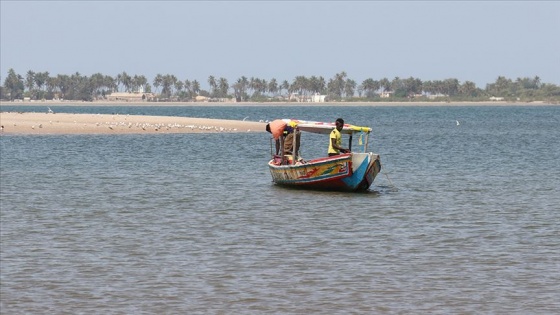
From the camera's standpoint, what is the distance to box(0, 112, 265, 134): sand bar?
73.7 metres

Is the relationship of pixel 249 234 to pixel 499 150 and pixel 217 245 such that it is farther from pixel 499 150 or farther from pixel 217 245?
pixel 499 150

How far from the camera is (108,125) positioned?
78000 millimetres

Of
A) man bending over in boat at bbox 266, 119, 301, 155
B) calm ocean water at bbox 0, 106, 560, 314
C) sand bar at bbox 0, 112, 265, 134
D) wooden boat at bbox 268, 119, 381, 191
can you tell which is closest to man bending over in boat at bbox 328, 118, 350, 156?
wooden boat at bbox 268, 119, 381, 191

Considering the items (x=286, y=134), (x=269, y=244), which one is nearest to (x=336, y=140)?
(x=286, y=134)

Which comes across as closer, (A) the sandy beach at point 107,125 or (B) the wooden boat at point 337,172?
(B) the wooden boat at point 337,172

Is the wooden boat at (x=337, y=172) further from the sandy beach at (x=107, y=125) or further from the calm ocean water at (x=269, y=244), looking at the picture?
the sandy beach at (x=107, y=125)

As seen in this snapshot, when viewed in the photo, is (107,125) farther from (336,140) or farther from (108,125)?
(336,140)

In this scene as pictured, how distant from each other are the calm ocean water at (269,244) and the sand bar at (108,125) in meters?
32.4

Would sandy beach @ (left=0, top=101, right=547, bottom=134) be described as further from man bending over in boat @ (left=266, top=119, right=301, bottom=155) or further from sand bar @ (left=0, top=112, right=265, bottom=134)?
man bending over in boat @ (left=266, top=119, right=301, bottom=155)

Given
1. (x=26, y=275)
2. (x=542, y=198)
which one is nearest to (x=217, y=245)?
(x=26, y=275)

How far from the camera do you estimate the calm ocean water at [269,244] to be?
15.6 meters

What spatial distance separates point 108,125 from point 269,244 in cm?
5879

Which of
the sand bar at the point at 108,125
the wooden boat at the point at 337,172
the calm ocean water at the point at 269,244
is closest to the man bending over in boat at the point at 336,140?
the wooden boat at the point at 337,172

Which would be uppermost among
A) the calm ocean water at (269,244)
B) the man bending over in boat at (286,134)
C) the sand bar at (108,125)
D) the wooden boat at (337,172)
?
the man bending over in boat at (286,134)
